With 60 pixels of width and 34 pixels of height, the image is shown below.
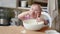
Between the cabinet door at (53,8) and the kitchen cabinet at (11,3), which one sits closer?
the cabinet door at (53,8)

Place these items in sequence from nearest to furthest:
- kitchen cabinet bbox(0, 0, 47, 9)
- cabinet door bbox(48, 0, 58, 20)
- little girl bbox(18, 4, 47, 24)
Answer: little girl bbox(18, 4, 47, 24) → cabinet door bbox(48, 0, 58, 20) → kitchen cabinet bbox(0, 0, 47, 9)

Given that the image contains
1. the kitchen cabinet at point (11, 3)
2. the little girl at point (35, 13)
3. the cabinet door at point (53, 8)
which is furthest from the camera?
the kitchen cabinet at point (11, 3)

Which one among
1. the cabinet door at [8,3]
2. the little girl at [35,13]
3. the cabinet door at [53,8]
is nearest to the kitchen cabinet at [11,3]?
the cabinet door at [8,3]

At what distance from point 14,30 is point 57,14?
1.15 metres

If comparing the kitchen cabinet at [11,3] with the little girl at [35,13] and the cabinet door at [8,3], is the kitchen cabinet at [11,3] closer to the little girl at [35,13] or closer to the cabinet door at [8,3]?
the cabinet door at [8,3]

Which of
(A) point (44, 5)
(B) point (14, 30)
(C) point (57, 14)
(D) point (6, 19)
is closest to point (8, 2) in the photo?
(D) point (6, 19)

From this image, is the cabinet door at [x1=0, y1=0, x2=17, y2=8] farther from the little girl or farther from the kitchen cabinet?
the little girl

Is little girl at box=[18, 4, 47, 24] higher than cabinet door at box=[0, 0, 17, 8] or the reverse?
the reverse

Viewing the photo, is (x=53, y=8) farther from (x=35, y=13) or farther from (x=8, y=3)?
(x=35, y=13)

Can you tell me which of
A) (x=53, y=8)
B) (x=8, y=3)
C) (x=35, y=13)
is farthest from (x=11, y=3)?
(x=35, y=13)

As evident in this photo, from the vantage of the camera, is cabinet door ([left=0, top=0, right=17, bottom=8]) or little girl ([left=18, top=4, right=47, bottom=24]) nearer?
little girl ([left=18, top=4, right=47, bottom=24])

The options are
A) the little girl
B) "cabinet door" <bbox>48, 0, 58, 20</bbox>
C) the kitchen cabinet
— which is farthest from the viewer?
the kitchen cabinet

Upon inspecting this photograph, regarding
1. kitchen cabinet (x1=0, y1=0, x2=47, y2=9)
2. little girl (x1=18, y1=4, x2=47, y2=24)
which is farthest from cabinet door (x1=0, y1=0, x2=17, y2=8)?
little girl (x1=18, y1=4, x2=47, y2=24)

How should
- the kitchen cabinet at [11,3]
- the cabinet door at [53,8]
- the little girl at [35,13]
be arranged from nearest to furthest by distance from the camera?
the little girl at [35,13] → the cabinet door at [53,8] → the kitchen cabinet at [11,3]
